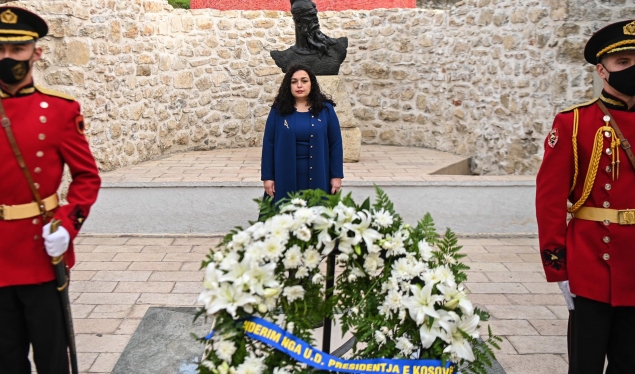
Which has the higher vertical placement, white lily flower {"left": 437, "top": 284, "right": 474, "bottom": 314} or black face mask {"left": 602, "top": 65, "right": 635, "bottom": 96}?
black face mask {"left": 602, "top": 65, "right": 635, "bottom": 96}

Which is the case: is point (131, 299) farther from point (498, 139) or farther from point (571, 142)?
point (498, 139)

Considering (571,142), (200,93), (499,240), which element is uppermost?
(571,142)

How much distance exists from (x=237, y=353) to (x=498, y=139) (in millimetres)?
6595

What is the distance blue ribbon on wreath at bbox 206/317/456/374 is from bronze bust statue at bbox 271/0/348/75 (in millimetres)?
5043

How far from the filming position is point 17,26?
7.66ft

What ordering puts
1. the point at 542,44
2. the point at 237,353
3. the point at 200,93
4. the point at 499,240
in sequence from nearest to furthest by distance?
the point at 237,353 → the point at 499,240 → the point at 542,44 → the point at 200,93

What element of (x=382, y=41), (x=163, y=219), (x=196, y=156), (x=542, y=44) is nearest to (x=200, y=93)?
(x=196, y=156)

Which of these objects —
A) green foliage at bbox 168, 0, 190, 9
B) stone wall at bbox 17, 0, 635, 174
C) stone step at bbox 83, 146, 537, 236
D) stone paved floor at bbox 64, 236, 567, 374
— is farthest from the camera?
green foliage at bbox 168, 0, 190, 9

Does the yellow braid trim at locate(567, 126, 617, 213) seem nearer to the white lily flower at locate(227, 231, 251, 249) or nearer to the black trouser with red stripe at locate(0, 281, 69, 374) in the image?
the white lily flower at locate(227, 231, 251, 249)

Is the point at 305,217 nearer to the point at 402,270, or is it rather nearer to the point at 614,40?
the point at 402,270

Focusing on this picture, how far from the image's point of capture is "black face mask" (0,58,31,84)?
2277 mm

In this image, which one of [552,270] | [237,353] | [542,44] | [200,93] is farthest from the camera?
[200,93]

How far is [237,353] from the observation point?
76.6 inches

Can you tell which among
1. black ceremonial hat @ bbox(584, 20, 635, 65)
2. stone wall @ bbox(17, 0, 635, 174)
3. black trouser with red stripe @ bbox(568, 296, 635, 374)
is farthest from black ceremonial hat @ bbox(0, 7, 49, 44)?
stone wall @ bbox(17, 0, 635, 174)
